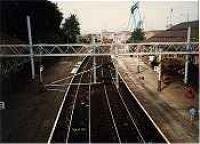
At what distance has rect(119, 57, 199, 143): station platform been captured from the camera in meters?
22.1

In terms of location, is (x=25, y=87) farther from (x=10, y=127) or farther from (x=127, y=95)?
(x=10, y=127)

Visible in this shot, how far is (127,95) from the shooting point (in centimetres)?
3497

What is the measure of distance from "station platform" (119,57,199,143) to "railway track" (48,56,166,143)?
0.79m

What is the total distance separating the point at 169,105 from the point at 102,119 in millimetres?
6772

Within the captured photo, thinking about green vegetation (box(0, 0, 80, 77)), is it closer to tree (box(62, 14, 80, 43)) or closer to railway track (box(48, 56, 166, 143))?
railway track (box(48, 56, 166, 143))

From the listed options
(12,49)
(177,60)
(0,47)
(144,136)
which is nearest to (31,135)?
(144,136)

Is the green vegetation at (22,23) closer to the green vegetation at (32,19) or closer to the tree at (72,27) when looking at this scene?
the green vegetation at (32,19)

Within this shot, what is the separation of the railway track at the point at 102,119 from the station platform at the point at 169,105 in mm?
791

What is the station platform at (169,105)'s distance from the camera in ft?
72.5

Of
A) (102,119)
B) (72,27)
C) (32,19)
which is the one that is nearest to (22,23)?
(32,19)

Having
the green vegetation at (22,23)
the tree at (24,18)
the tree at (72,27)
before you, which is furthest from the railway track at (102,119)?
the tree at (72,27)

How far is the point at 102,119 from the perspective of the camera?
84.4ft

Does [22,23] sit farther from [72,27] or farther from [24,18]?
[72,27]

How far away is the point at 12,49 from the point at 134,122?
17.8 metres
